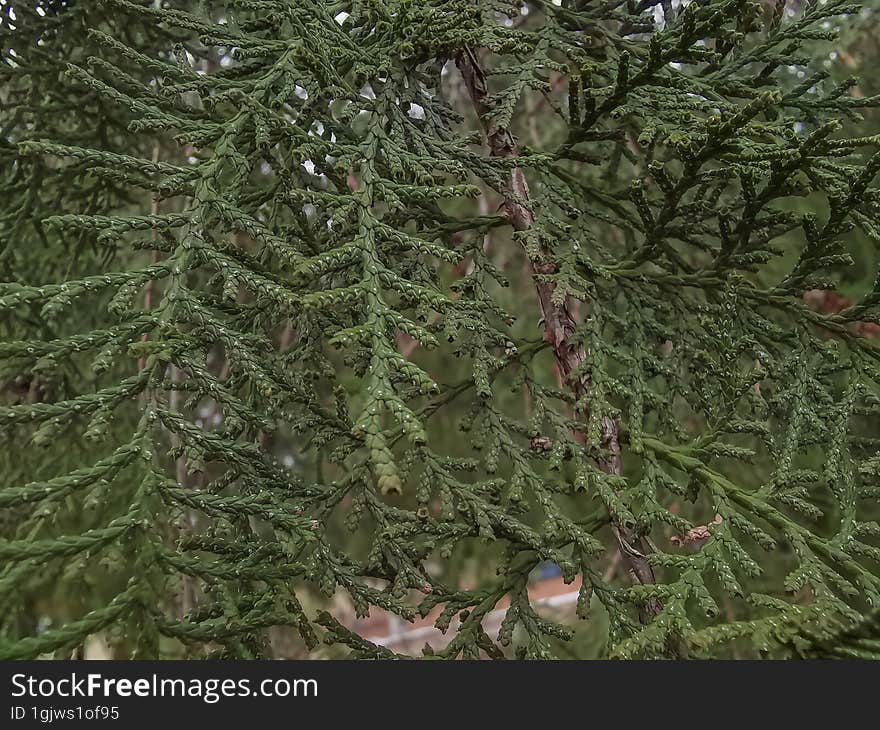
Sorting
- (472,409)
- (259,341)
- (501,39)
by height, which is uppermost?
(501,39)

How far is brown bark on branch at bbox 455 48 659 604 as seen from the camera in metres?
1.99

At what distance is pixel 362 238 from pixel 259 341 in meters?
0.30

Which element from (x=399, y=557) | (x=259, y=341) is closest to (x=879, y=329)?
(x=399, y=557)

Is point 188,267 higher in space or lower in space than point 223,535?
higher

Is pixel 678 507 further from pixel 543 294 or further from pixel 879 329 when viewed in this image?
pixel 543 294

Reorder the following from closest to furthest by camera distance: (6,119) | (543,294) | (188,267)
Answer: (188,267), (543,294), (6,119)

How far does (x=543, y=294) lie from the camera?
2.25 meters

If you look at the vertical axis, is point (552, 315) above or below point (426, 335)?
above

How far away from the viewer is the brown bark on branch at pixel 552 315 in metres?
1.99

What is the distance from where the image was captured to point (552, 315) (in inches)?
87.2

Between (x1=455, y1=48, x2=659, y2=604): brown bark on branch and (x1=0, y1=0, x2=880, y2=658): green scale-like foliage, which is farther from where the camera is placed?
(x1=455, y1=48, x2=659, y2=604): brown bark on branch

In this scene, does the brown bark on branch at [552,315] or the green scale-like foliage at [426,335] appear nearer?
the green scale-like foliage at [426,335]

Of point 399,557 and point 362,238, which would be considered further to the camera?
point 399,557

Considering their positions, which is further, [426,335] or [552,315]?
[552,315]
